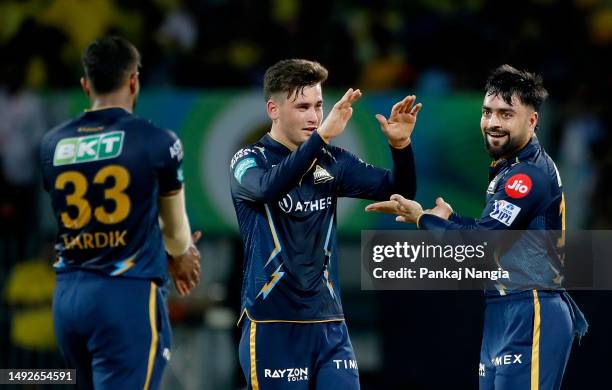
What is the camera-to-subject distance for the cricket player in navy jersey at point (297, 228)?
6.77 meters

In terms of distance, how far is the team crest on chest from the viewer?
23.1 ft

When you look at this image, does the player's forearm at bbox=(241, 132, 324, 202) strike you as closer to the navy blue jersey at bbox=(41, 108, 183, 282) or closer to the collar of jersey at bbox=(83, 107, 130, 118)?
the navy blue jersey at bbox=(41, 108, 183, 282)

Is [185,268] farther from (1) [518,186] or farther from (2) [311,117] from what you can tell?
(1) [518,186]

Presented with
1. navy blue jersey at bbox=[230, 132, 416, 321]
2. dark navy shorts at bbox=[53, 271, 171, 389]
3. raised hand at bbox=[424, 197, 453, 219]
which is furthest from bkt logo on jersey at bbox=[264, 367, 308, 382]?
raised hand at bbox=[424, 197, 453, 219]

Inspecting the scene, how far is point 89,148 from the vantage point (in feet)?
21.9

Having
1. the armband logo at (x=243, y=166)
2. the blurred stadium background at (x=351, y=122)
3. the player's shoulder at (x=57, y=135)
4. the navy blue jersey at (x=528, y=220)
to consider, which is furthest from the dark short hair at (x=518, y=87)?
A: the blurred stadium background at (x=351, y=122)

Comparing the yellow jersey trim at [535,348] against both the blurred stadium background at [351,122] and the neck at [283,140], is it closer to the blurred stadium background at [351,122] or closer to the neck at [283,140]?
the neck at [283,140]

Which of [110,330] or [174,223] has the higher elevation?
[174,223]

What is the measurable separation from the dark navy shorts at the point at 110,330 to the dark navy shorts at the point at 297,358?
54 cm

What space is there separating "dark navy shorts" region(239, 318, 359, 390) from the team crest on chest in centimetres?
88

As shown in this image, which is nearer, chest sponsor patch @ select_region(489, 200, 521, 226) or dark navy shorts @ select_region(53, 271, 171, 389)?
dark navy shorts @ select_region(53, 271, 171, 389)

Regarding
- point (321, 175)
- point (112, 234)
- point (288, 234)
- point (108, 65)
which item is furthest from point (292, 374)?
point (108, 65)

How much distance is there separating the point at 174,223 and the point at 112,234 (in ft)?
1.43

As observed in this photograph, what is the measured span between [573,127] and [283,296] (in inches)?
250
